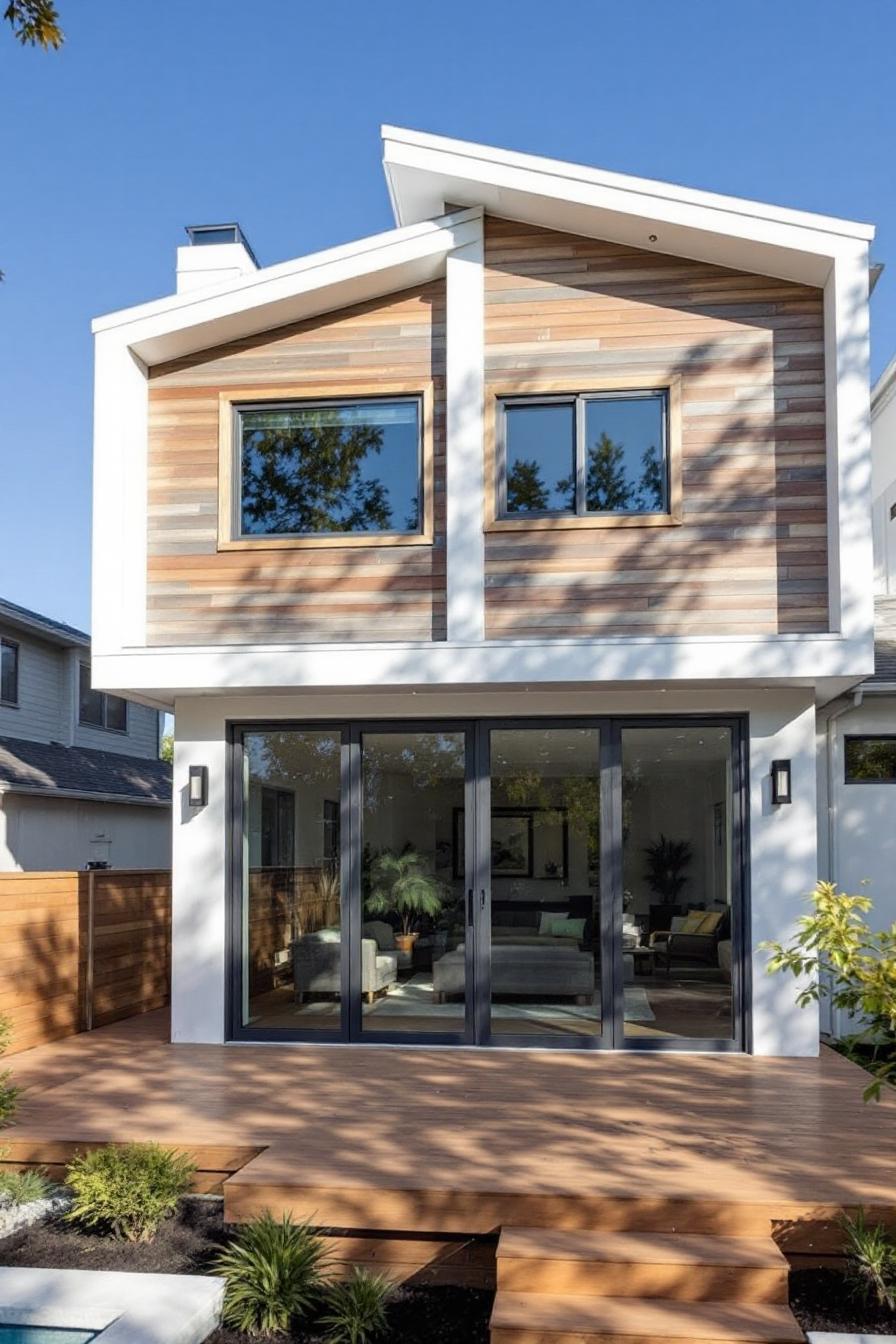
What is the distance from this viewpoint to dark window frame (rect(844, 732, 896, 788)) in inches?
408

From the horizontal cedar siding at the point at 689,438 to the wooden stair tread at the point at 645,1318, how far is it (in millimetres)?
4555

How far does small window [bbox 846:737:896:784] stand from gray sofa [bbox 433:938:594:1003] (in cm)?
352

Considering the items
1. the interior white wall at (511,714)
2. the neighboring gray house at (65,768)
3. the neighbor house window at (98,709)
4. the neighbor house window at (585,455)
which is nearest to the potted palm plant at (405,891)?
the interior white wall at (511,714)

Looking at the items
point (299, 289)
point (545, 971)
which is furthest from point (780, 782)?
point (299, 289)

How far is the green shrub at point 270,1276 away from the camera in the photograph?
458 cm

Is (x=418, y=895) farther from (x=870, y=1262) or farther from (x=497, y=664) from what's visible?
(x=870, y=1262)

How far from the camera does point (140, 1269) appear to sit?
4.91 metres

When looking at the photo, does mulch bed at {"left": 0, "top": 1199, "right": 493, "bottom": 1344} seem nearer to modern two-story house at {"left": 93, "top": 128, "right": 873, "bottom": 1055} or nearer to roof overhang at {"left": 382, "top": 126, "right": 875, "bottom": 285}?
modern two-story house at {"left": 93, "top": 128, "right": 873, "bottom": 1055}

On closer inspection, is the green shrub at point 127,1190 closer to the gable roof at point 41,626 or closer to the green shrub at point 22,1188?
the green shrub at point 22,1188

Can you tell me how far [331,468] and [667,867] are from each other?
3.89 meters

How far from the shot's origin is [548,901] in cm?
843

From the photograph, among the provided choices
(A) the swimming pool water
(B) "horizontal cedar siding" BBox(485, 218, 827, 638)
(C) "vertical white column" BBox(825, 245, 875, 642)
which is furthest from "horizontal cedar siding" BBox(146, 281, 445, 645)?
(A) the swimming pool water

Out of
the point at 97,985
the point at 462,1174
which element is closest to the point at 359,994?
the point at 97,985

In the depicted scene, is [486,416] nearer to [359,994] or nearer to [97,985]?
[359,994]
